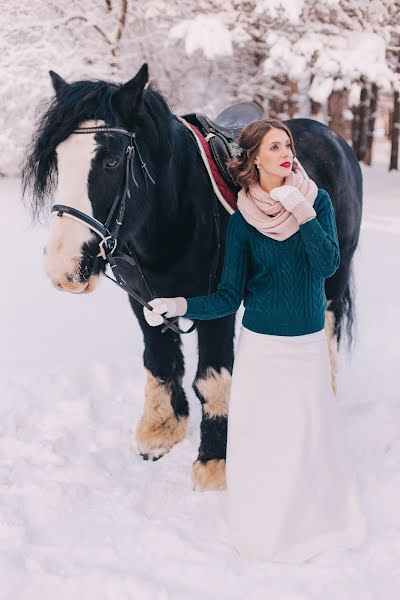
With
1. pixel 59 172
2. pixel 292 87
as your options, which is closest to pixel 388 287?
pixel 59 172

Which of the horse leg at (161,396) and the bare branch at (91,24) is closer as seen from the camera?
the horse leg at (161,396)

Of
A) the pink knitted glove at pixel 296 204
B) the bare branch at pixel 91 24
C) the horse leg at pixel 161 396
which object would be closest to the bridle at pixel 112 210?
the pink knitted glove at pixel 296 204

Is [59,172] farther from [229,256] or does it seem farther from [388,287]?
[388,287]

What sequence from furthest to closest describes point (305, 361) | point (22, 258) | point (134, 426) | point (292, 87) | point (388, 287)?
point (292, 87) < point (22, 258) < point (388, 287) < point (134, 426) < point (305, 361)

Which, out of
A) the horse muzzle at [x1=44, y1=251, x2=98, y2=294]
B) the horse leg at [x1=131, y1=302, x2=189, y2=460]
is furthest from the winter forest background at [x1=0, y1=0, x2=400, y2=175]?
the horse muzzle at [x1=44, y1=251, x2=98, y2=294]

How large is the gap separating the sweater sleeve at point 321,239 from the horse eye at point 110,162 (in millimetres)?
735

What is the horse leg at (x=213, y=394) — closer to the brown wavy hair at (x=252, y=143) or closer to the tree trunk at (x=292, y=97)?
the brown wavy hair at (x=252, y=143)

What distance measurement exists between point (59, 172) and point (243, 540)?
1.57 metres

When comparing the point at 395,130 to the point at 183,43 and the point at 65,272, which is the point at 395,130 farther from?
the point at 65,272

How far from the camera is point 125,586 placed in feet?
6.62

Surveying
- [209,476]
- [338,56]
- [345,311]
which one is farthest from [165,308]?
[338,56]

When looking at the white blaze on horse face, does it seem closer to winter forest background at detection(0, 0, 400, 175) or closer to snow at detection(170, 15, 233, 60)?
winter forest background at detection(0, 0, 400, 175)

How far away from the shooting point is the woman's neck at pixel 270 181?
204 cm

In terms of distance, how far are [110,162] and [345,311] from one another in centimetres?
228
